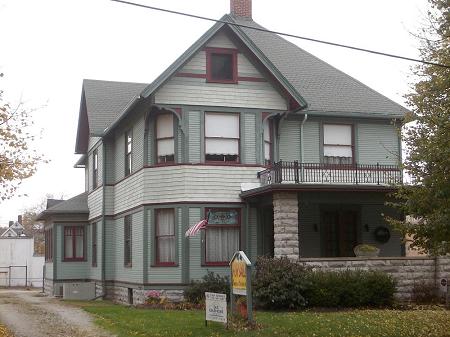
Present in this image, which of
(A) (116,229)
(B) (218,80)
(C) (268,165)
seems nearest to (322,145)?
(C) (268,165)

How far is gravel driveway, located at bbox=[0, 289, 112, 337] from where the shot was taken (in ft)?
57.0

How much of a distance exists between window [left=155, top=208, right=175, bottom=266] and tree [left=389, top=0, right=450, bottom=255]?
391 inches

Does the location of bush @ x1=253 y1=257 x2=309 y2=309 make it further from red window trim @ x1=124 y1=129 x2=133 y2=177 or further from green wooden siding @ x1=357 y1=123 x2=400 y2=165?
red window trim @ x1=124 y1=129 x2=133 y2=177

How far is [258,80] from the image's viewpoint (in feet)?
81.6

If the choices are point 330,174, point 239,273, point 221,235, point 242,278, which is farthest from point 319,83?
point 242,278

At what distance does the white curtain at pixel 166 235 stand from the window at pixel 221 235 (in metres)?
1.19

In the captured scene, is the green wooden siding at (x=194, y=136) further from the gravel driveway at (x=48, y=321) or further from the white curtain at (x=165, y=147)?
the gravel driveway at (x=48, y=321)

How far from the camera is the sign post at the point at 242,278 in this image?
54.4 feet

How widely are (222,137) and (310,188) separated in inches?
149

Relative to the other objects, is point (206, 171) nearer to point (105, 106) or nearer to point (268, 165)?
point (268, 165)

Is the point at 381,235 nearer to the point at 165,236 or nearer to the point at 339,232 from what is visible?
the point at 339,232

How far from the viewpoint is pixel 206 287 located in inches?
898

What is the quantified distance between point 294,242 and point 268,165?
3.70 meters

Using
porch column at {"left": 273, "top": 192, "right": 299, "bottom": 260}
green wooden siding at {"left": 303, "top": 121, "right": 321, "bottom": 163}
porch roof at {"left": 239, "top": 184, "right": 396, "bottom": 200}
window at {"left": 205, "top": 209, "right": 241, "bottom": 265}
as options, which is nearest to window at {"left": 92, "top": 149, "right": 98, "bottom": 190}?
window at {"left": 205, "top": 209, "right": 241, "bottom": 265}
